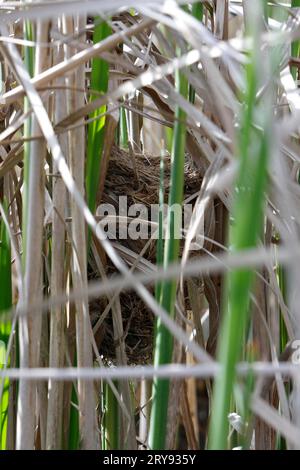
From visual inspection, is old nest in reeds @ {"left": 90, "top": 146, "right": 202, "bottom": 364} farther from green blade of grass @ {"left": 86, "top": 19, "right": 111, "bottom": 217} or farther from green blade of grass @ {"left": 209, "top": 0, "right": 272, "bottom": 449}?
green blade of grass @ {"left": 209, "top": 0, "right": 272, "bottom": 449}

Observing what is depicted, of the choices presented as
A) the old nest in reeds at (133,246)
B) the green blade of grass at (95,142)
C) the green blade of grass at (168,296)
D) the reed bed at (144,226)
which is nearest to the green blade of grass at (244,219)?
the reed bed at (144,226)

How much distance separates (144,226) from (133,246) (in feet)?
0.11

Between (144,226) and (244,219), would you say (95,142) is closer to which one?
(144,226)

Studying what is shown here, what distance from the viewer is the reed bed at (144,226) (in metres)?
0.38

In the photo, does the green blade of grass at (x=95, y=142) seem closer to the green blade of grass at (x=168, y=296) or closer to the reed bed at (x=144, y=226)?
the reed bed at (x=144, y=226)

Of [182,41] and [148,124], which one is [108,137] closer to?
[182,41]

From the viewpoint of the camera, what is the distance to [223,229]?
31.6 inches

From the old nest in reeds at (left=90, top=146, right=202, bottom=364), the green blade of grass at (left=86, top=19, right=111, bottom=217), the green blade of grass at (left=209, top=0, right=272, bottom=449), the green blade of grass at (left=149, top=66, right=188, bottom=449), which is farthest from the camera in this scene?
the old nest in reeds at (left=90, top=146, right=202, bottom=364)

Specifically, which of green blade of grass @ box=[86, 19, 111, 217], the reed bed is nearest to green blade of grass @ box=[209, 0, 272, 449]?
the reed bed

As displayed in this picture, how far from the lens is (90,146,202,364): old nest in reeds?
83cm
